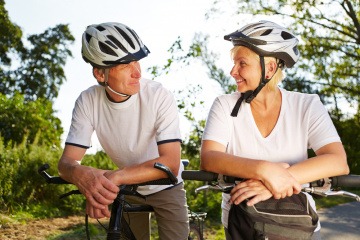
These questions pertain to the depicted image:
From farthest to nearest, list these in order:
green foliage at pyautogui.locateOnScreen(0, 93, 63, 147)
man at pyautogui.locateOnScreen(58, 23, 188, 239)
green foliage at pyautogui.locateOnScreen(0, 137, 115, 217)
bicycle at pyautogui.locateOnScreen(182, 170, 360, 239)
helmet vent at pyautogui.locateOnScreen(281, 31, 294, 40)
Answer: green foliage at pyautogui.locateOnScreen(0, 93, 63, 147)
green foliage at pyautogui.locateOnScreen(0, 137, 115, 217)
man at pyautogui.locateOnScreen(58, 23, 188, 239)
helmet vent at pyautogui.locateOnScreen(281, 31, 294, 40)
bicycle at pyautogui.locateOnScreen(182, 170, 360, 239)

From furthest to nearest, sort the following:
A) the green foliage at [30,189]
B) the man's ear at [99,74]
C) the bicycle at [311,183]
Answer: the green foliage at [30,189] → the man's ear at [99,74] → the bicycle at [311,183]

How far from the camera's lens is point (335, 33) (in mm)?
24156

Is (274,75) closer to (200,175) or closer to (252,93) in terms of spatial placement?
(252,93)

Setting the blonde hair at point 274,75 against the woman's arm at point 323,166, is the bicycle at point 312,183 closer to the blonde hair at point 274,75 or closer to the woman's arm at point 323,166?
the woman's arm at point 323,166

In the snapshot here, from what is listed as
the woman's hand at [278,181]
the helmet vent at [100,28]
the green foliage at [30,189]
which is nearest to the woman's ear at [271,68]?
the woman's hand at [278,181]

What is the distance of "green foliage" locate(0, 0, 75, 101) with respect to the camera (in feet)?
117

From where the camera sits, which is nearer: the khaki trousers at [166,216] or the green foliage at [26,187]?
the khaki trousers at [166,216]

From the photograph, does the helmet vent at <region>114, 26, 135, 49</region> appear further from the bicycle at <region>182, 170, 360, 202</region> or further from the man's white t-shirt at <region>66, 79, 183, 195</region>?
the bicycle at <region>182, 170, 360, 202</region>

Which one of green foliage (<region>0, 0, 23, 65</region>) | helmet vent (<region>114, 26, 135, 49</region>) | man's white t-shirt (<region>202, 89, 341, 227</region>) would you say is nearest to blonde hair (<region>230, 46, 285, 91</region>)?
man's white t-shirt (<region>202, 89, 341, 227</region>)

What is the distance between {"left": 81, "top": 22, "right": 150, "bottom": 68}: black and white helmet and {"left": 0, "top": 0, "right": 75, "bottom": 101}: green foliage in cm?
3150

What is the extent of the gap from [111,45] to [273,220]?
4.99ft

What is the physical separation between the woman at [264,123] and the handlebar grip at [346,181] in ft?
0.23

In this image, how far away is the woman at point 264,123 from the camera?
127 inches

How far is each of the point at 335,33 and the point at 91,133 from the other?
2128 centimetres
